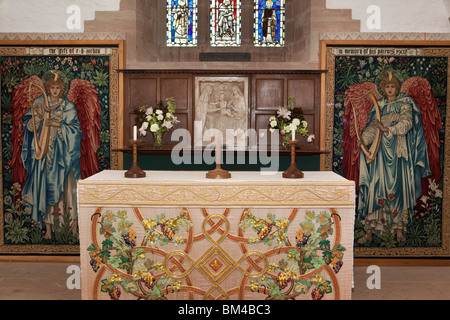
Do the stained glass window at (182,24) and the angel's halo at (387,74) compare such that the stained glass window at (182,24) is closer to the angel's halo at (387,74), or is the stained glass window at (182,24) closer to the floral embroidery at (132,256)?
the angel's halo at (387,74)


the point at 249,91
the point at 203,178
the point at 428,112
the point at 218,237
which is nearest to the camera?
the point at 218,237

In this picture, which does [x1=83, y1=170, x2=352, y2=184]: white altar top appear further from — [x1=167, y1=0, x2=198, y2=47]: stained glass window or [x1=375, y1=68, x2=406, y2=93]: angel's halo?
[x1=167, y1=0, x2=198, y2=47]: stained glass window

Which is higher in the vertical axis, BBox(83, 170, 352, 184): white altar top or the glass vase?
the glass vase

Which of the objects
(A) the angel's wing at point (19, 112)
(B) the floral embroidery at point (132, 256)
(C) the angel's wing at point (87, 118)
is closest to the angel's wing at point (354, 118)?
(B) the floral embroidery at point (132, 256)

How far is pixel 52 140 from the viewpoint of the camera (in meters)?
5.96

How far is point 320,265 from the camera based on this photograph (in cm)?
416

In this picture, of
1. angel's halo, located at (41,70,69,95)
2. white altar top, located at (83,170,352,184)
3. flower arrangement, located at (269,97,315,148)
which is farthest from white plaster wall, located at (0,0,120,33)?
flower arrangement, located at (269,97,315,148)

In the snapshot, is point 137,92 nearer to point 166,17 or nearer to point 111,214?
point 166,17

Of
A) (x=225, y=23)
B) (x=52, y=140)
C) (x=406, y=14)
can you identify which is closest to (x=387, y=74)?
(x=406, y=14)

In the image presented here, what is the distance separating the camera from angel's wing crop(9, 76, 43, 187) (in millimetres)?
5910

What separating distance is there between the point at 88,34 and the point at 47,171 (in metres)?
1.96

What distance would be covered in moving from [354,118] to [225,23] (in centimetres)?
237

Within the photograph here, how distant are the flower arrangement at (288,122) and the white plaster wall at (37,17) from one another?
2909 mm

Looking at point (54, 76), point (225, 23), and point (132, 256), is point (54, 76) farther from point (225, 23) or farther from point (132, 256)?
point (132, 256)
